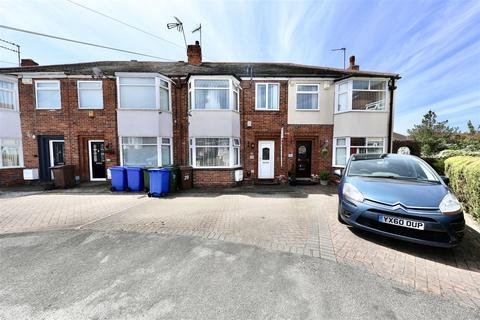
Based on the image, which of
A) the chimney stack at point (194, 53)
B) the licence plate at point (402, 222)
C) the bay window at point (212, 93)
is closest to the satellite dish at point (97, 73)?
the bay window at point (212, 93)

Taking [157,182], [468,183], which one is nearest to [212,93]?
[157,182]

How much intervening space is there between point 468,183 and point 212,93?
881cm

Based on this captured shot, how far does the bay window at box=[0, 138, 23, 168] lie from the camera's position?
361 inches

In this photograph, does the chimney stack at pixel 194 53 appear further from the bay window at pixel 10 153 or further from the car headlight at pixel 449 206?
the car headlight at pixel 449 206

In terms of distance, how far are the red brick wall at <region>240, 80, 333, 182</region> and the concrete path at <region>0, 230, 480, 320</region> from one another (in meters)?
6.90

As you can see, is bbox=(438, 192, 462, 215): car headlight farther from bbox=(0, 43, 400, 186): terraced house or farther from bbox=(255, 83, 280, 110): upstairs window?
bbox=(255, 83, 280, 110): upstairs window

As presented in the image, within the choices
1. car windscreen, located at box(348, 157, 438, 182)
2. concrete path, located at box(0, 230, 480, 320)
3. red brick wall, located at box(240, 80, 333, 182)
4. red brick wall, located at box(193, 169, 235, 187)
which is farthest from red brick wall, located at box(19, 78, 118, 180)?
car windscreen, located at box(348, 157, 438, 182)

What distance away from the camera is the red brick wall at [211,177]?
358 inches

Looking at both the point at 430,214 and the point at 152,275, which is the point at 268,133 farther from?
the point at 152,275

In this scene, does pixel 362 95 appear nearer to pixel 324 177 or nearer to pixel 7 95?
pixel 324 177

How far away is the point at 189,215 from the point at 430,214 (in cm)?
479

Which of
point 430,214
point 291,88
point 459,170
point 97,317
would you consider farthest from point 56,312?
point 291,88

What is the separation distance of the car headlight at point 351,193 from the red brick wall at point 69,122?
385 inches

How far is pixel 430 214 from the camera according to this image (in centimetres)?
312
